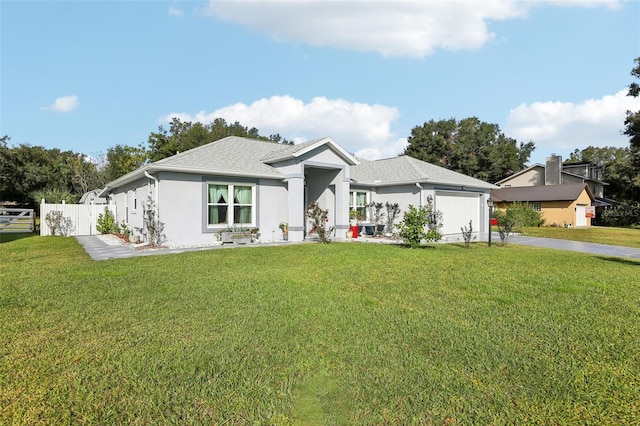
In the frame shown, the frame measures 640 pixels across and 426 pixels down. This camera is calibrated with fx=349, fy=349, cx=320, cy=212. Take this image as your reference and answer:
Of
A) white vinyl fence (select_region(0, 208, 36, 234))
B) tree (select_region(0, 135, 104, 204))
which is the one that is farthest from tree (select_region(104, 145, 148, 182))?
white vinyl fence (select_region(0, 208, 36, 234))

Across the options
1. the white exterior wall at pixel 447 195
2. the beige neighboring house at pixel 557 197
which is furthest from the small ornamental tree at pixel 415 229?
the beige neighboring house at pixel 557 197

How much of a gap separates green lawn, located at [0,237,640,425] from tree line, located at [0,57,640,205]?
37860 mm

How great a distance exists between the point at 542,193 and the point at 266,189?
30.4 m

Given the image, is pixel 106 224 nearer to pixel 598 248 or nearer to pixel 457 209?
pixel 457 209

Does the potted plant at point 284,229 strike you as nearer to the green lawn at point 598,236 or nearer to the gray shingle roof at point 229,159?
the gray shingle roof at point 229,159

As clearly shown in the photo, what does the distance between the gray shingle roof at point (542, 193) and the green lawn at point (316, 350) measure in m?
29.6

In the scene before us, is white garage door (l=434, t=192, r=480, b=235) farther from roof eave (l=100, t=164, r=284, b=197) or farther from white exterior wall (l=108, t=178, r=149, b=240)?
white exterior wall (l=108, t=178, r=149, b=240)

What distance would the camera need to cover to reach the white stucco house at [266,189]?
45.4 feet

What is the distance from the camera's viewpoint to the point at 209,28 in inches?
582

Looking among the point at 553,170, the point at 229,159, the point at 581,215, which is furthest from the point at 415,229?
the point at 553,170

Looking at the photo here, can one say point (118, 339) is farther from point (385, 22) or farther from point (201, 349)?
point (385, 22)

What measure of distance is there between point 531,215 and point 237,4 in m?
29.5

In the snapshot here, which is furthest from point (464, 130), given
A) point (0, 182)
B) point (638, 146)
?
point (0, 182)

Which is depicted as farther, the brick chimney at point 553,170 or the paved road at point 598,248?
the brick chimney at point 553,170
